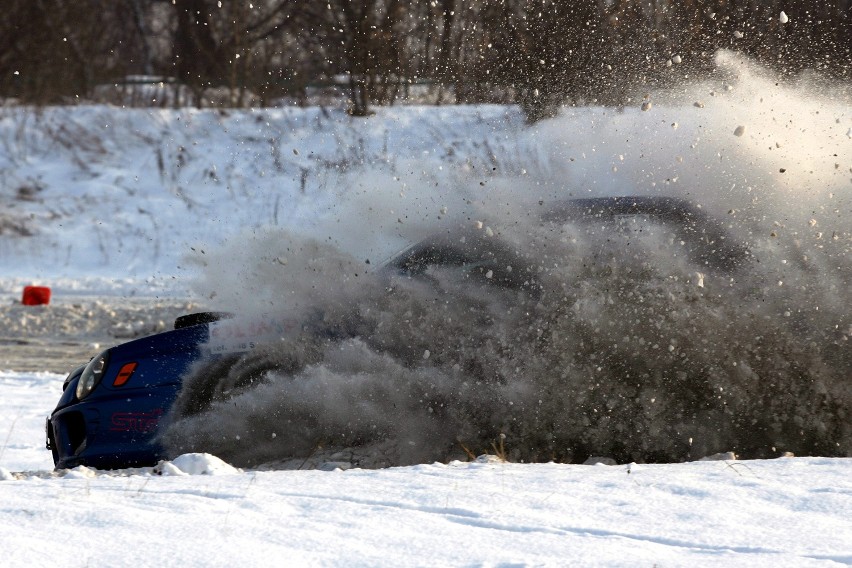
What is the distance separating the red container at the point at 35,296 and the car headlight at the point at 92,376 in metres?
7.60

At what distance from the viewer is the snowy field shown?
2951mm

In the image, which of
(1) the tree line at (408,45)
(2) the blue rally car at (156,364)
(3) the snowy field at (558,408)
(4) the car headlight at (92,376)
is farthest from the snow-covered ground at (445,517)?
(1) the tree line at (408,45)

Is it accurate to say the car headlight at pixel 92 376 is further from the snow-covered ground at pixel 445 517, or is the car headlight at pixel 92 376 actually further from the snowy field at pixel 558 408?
the snow-covered ground at pixel 445 517

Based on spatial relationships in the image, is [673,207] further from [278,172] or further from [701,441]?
[278,172]

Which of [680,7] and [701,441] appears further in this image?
[680,7]

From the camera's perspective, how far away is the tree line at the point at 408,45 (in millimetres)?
11258

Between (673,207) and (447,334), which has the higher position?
(673,207)

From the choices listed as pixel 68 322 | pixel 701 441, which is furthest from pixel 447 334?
pixel 68 322

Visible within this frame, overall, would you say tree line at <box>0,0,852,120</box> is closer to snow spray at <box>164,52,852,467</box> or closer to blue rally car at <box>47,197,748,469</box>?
blue rally car at <box>47,197,748,469</box>

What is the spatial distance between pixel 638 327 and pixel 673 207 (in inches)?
28.9

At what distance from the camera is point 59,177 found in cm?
1827

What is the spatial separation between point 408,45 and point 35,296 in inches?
219

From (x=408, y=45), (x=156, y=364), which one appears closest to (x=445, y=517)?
(x=156, y=364)

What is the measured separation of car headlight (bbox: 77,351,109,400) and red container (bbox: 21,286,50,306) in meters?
7.60
